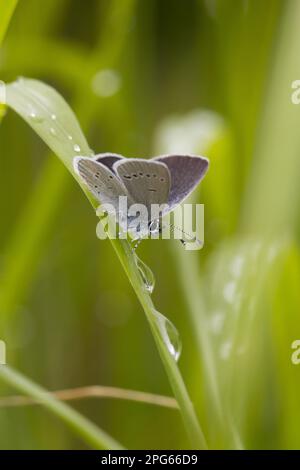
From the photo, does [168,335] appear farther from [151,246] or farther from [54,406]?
[151,246]

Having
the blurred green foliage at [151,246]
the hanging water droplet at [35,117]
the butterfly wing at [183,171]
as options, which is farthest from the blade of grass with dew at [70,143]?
the blurred green foliage at [151,246]

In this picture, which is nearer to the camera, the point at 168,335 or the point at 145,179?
the point at 168,335

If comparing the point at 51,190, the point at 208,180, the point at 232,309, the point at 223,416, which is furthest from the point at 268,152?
the point at 223,416

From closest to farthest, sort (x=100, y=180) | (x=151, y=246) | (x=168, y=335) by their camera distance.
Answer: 1. (x=168, y=335)
2. (x=100, y=180)
3. (x=151, y=246)

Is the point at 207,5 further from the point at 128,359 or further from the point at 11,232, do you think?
the point at 128,359

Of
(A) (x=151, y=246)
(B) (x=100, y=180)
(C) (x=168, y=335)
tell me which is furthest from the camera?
(A) (x=151, y=246)

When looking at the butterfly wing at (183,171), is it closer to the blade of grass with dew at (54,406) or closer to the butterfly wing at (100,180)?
the butterfly wing at (100,180)

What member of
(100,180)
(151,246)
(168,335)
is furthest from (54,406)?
(151,246)
